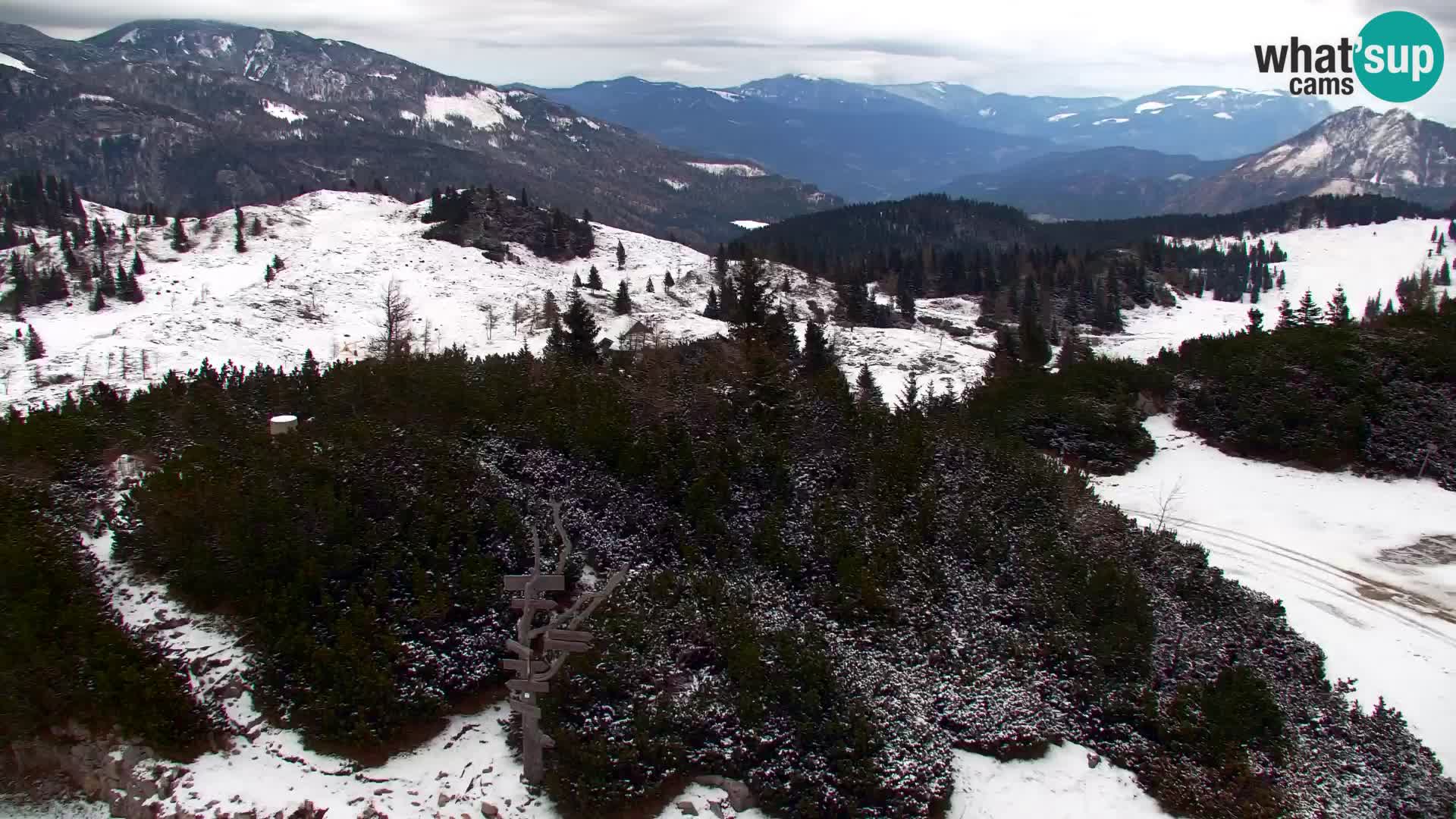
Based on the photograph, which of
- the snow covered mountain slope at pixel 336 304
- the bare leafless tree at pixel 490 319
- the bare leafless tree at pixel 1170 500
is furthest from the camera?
the bare leafless tree at pixel 490 319

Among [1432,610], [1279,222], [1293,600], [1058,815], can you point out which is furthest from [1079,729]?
[1279,222]

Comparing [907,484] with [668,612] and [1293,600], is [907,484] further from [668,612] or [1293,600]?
[1293,600]

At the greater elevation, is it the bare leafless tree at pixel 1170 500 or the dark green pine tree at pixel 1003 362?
the dark green pine tree at pixel 1003 362

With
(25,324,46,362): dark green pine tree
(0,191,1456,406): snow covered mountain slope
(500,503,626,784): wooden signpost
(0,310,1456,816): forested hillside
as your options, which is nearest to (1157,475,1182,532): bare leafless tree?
(0,310,1456,816): forested hillside

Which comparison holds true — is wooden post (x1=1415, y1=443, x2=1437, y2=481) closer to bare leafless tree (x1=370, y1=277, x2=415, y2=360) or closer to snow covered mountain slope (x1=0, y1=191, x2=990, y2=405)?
snow covered mountain slope (x1=0, y1=191, x2=990, y2=405)

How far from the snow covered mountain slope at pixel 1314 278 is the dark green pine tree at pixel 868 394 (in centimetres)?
4450

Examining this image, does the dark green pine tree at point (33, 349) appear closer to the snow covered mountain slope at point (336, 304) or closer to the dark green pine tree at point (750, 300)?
the snow covered mountain slope at point (336, 304)

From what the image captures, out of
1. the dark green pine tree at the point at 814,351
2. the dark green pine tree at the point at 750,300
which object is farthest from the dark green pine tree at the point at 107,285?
the dark green pine tree at the point at 750,300

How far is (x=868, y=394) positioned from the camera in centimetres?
2933

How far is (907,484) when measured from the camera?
16812 millimetres

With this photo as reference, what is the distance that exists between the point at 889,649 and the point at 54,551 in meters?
12.3

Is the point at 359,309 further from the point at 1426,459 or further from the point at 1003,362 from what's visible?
the point at 1426,459

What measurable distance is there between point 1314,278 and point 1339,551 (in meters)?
148

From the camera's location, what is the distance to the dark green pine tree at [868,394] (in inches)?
883
